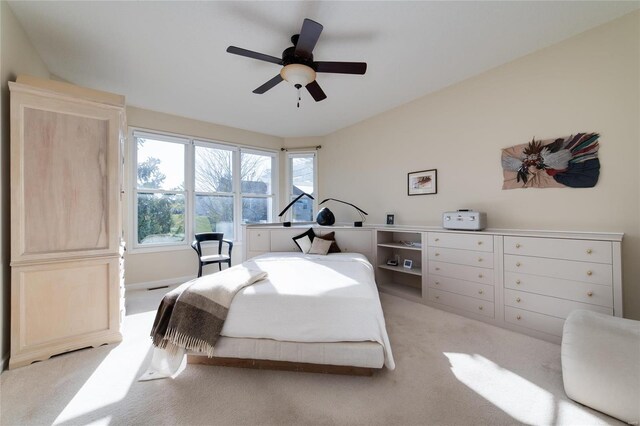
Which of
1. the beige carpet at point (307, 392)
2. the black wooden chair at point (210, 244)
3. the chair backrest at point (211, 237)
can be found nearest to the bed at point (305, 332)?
the beige carpet at point (307, 392)

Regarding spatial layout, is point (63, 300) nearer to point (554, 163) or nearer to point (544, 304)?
point (544, 304)

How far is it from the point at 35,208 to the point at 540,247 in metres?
4.47

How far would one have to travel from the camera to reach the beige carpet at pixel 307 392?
4.60 feet

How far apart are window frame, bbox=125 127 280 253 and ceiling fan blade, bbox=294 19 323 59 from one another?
9.95 feet

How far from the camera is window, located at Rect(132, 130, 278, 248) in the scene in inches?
153

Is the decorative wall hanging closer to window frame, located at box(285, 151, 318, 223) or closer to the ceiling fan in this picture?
the ceiling fan

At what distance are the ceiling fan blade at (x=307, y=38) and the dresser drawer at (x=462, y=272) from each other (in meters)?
2.74

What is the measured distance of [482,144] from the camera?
9.68 ft

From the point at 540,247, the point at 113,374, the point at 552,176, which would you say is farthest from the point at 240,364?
the point at 552,176

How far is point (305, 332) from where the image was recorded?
172 cm

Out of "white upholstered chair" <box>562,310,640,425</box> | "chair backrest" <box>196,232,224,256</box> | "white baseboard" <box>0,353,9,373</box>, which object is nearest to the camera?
"white upholstered chair" <box>562,310,640,425</box>

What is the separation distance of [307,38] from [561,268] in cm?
299

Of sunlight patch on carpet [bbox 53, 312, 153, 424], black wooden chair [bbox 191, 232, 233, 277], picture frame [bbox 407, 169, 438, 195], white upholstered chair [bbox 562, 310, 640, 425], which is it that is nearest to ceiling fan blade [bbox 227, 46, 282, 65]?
picture frame [bbox 407, 169, 438, 195]

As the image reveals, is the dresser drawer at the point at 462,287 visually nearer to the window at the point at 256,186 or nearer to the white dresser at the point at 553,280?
the white dresser at the point at 553,280
